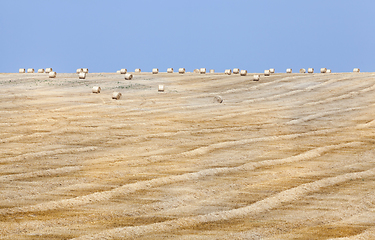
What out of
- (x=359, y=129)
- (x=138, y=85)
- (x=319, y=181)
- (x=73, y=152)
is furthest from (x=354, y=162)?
(x=138, y=85)

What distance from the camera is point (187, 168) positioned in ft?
30.4

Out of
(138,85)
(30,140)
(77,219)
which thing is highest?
(138,85)

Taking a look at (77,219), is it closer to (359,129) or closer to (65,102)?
(359,129)

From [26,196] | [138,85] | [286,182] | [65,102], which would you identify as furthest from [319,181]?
[138,85]

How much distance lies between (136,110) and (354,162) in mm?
7050

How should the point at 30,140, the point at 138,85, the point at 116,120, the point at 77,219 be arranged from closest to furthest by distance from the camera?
1. the point at 77,219
2. the point at 30,140
3. the point at 116,120
4. the point at 138,85

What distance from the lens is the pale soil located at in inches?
268

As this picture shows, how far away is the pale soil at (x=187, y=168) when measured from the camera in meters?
6.81

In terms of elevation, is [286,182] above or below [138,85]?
below

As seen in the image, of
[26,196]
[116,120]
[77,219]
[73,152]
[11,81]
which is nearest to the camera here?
[77,219]

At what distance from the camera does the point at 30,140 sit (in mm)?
11359

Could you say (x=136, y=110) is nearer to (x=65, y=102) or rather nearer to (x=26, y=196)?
(x=65, y=102)

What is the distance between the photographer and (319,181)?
28.0 feet

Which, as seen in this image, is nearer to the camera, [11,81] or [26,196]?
[26,196]
